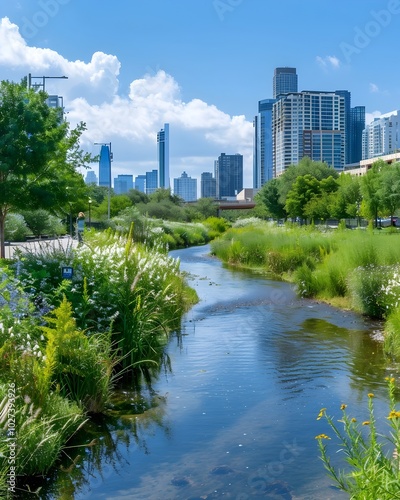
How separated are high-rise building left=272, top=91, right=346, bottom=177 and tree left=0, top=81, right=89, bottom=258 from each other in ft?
518

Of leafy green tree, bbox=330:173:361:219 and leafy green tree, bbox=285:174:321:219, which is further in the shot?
leafy green tree, bbox=285:174:321:219

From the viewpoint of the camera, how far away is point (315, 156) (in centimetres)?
18738

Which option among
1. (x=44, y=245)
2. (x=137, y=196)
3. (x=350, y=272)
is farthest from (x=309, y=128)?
(x=44, y=245)

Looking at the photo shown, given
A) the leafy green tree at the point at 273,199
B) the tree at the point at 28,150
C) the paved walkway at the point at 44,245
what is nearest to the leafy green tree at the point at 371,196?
the leafy green tree at the point at 273,199

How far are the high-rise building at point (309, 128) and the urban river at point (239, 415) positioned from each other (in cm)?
16169

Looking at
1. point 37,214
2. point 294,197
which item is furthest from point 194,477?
point 294,197

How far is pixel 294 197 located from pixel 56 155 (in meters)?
54.1

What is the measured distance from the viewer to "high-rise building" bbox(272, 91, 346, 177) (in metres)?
177

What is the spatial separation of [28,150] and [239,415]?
33.3ft

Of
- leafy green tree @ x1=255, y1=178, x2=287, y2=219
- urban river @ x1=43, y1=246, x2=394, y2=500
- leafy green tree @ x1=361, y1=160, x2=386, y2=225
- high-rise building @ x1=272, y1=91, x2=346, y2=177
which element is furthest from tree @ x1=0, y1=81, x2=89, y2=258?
high-rise building @ x1=272, y1=91, x2=346, y2=177

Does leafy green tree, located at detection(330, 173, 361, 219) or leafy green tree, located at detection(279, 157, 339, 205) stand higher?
leafy green tree, located at detection(279, 157, 339, 205)

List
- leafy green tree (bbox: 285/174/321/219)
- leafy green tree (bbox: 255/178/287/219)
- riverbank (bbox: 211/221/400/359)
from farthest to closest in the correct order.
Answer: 1. leafy green tree (bbox: 255/178/287/219)
2. leafy green tree (bbox: 285/174/321/219)
3. riverbank (bbox: 211/221/400/359)

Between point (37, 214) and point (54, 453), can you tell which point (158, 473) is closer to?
point (54, 453)

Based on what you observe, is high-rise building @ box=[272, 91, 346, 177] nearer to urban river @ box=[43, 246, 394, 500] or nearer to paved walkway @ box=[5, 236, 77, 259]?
paved walkway @ box=[5, 236, 77, 259]
